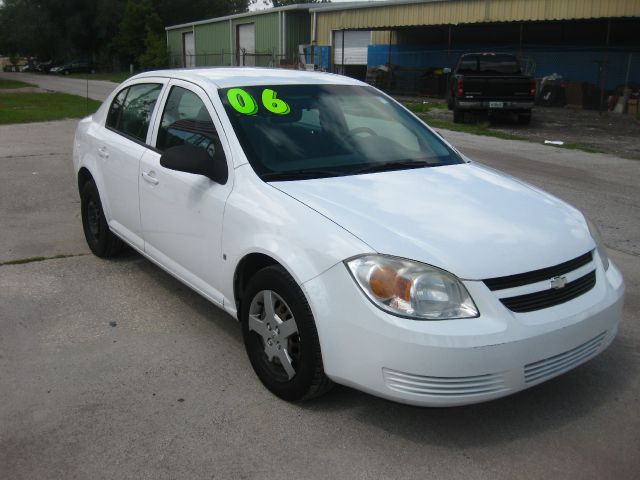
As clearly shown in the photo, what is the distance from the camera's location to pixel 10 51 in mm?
82688

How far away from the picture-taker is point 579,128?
18.7 meters

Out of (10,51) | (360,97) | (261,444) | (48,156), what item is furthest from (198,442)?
(10,51)

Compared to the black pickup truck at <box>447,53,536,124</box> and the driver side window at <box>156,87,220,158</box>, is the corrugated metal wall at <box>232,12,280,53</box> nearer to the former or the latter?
the black pickup truck at <box>447,53,536,124</box>

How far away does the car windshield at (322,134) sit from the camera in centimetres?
389

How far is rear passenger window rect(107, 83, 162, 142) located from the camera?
4.90 meters

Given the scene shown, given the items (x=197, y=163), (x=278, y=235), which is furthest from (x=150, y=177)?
(x=278, y=235)

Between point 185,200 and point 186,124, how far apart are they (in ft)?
1.91

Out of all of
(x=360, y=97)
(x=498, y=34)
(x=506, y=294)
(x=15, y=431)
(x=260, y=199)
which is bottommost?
(x=15, y=431)

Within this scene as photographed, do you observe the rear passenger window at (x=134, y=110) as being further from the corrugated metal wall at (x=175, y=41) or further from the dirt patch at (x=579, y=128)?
the corrugated metal wall at (x=175, y=41)

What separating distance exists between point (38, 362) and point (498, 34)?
32202 mm

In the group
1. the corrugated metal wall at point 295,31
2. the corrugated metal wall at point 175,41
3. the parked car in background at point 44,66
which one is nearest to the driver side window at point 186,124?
the corrugated metal wall at point 295,31

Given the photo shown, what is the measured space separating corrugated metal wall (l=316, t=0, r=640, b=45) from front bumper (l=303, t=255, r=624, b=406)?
22166mm

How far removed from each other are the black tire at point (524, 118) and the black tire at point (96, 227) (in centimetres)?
1567

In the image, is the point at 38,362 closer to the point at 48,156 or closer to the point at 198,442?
the point at 198,442
